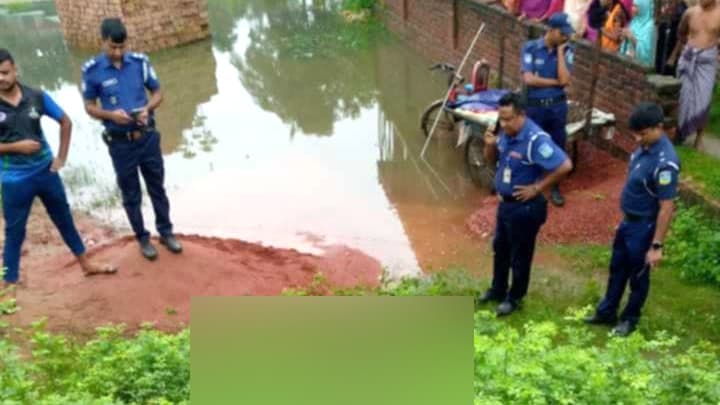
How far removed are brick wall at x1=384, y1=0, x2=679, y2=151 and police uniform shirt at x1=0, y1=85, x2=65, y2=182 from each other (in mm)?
5756

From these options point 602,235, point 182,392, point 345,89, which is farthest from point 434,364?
point 345,89

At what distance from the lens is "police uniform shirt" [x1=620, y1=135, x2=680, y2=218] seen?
163 inches

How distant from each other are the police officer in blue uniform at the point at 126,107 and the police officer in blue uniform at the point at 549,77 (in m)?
3.55

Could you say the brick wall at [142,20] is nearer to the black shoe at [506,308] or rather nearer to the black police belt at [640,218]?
the black shoe at [506,308]

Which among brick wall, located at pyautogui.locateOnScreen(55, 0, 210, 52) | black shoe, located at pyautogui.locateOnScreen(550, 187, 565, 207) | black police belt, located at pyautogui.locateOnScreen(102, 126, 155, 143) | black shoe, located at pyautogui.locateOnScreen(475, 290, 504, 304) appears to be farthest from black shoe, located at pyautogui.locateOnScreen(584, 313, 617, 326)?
brick wall, located at pyautogui.locateOnScreen(55, 0, 210, 52)

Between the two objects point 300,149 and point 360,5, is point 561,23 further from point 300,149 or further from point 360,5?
point 360,5

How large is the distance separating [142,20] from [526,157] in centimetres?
1459

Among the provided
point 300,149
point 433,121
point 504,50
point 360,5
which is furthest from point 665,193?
point 360,5

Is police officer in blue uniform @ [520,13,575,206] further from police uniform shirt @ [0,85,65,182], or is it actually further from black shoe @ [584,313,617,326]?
police uniform shirt @ [0,85,65,182]

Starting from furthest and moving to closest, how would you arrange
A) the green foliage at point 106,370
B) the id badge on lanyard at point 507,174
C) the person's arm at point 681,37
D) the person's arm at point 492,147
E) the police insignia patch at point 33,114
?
the person's arm at point 681,37 → the person's arm at point 492,147 → the police insignia patch at point 33,114 → the id badge on lanyard at point 507,174 → the green foliage at point 106,370

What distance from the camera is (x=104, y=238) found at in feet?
24.9

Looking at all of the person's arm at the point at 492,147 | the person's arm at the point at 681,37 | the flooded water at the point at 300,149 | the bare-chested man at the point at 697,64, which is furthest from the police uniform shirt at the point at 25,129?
the person's arm at the point at 681,37

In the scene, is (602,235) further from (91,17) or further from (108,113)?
(91,17)

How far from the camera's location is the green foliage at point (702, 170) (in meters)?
6.11
